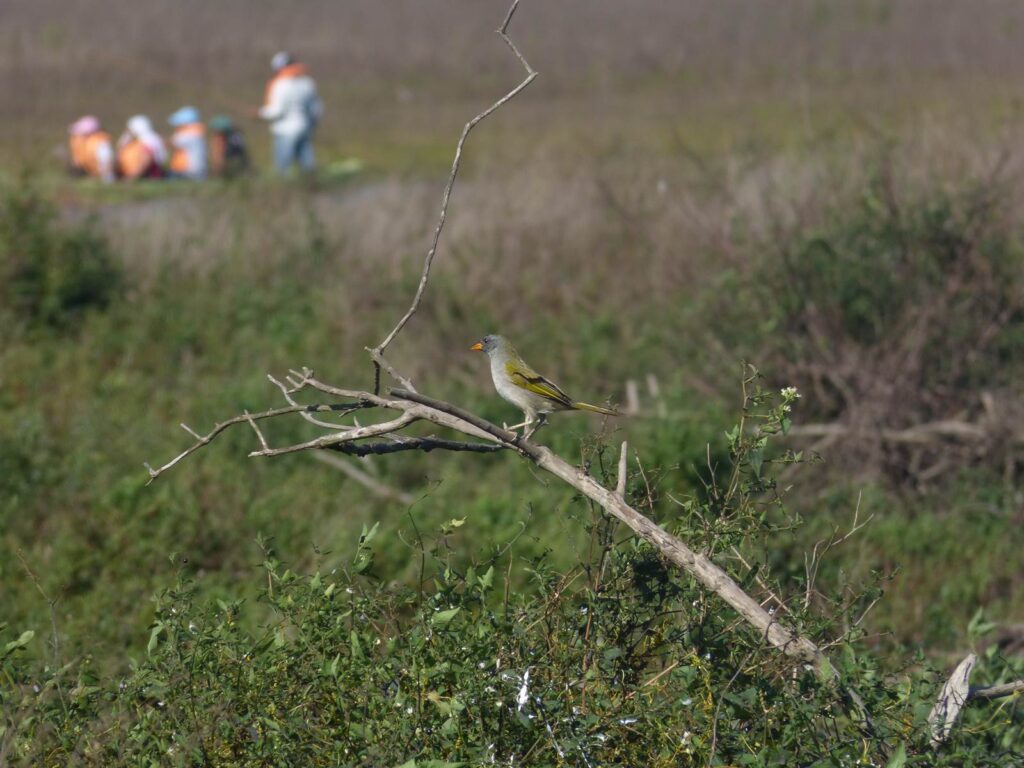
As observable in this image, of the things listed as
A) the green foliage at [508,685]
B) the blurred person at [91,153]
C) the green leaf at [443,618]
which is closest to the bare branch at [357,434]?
the green foliage at [508,685]

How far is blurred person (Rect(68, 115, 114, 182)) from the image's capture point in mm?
19188

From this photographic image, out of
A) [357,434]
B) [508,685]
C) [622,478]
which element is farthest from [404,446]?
[508,685]

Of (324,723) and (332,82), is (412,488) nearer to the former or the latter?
(324,723)

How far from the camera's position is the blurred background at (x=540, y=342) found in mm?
8523

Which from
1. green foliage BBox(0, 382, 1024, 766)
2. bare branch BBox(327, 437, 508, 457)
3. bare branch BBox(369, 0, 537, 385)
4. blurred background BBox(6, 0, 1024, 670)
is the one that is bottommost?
blurred background BBox(6, 0, 1024, 670)

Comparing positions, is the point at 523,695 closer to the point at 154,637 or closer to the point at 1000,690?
the point at 154,637

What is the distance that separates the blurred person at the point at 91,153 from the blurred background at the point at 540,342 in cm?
69

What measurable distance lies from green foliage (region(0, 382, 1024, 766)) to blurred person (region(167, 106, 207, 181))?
15.9 meters

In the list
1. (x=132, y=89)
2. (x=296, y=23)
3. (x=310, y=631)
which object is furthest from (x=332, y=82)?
(x=310, y=631)

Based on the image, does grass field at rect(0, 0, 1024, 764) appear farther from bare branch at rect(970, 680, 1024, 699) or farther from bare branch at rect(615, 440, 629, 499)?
bare branch at rect(970, 680, 1024, 699)

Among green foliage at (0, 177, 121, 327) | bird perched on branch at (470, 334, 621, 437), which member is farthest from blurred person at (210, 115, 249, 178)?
bird perched on branch at (470, 334, 621, 437)

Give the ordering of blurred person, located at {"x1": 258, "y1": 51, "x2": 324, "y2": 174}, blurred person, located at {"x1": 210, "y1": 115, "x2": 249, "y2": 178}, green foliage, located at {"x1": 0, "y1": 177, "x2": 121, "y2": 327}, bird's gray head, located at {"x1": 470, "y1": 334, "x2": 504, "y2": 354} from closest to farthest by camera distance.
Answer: bird's gray head, located at {"x1": 470, "y1": 334, "x2": 504, "y2": 354}
green foliage, located at {"x1": 0, "y1": 177, "x2": 121, "y2": 327}
blurred person, located at {"x1": 210, "y1": 115, "x2": 249, "y2": 178}
blurred person, located at {"x1": 258, "y1": 51, "x2": 324, "y2": 174}

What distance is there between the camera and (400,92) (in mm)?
29969

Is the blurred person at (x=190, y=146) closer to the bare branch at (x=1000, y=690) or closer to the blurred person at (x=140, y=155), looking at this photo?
the blurred person at (x=140, y=155)
